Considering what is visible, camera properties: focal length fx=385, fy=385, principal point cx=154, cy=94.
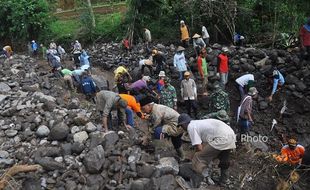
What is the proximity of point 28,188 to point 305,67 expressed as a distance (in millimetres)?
10745

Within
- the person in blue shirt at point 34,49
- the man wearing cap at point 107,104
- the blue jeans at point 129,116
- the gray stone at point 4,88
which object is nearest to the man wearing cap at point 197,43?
the blue jeans at point 129,116

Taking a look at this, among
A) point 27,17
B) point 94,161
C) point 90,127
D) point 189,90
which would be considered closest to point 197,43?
point 189,90

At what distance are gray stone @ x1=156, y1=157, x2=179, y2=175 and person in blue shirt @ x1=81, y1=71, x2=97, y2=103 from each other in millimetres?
4836

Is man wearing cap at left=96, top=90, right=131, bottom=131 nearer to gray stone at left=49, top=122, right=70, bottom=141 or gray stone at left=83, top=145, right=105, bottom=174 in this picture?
gray stone at left=49, top=122, right=70, bottom=141

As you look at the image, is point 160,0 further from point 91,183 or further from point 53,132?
point 91,183

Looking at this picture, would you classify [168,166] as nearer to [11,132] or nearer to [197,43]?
[11,132]

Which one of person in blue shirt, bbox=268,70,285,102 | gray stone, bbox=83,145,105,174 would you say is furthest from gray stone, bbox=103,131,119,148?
person in blue shirt, bbox=268,70,285,102

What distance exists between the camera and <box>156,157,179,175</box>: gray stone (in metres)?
7.36

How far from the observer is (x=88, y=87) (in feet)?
39.0

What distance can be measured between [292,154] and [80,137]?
4.64m

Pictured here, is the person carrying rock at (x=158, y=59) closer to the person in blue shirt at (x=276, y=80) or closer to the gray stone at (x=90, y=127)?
the person in blue shirt at (x=276, y=80)

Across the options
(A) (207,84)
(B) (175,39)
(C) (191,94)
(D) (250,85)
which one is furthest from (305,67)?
Result: (B) (175,39)

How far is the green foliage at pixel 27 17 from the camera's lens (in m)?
27.0

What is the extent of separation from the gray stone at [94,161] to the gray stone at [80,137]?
76 cm
